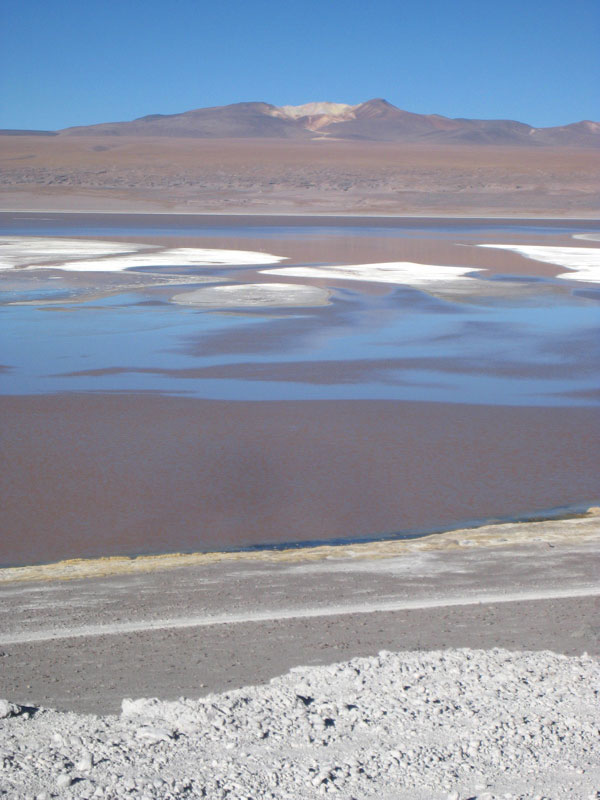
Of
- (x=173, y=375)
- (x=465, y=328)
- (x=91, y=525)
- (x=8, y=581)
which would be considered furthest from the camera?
(x=465, y=328)

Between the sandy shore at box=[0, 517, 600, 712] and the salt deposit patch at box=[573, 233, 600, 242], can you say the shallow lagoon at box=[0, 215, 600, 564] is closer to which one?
the sandy shore at box=[0, 517, 600, 712]

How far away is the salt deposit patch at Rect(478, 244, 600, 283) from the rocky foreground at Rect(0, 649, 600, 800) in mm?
20502

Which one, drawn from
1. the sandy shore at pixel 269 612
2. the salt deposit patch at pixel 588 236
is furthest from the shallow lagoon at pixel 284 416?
the salt deposit patch at pixel 588 236

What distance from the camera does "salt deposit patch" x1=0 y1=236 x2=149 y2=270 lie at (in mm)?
26188

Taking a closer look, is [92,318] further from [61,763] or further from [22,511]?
[61,763]

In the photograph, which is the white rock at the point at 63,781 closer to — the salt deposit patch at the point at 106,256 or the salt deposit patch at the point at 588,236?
the salt deposit patch at the point at 106,256

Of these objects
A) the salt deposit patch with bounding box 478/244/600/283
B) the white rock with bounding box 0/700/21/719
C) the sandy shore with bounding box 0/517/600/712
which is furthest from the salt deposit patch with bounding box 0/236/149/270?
the white rock with bounding box 0/700/21/719

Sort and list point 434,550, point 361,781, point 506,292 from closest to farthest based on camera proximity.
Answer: point 361,781
point 434,550
point 506,292

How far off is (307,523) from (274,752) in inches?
153

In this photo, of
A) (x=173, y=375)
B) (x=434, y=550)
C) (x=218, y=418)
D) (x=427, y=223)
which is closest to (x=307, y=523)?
(x=434, y=550)

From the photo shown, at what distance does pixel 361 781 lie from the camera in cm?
365

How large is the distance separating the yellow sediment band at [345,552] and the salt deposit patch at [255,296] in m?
11.7

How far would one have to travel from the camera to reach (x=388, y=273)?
24406 millimetres

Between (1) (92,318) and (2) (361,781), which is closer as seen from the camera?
(2) (361,781)
